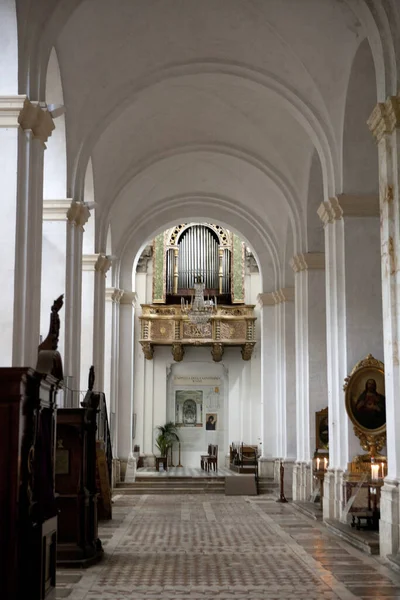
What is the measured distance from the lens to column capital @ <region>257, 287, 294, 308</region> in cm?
2380

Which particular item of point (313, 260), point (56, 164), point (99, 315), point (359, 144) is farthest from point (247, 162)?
point (56, 164)

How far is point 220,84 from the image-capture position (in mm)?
17469

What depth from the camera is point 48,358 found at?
756 cm

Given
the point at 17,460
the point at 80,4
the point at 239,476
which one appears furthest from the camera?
the point at 239,476

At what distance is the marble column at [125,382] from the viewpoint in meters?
24.6

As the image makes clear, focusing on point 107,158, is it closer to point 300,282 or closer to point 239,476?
point 300,282

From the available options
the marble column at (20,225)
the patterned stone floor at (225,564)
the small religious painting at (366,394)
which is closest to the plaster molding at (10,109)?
the marble column at (20,225)

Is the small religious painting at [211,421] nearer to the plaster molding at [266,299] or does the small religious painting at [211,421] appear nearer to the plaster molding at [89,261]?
the plaster molding at [266,299]

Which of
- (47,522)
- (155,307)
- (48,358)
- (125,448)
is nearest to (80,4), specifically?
(48,358)

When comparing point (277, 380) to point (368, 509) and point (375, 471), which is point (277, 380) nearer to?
point (368, 509)

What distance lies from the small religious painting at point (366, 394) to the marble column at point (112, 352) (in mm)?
11269

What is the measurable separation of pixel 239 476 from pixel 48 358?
16021 millimetres

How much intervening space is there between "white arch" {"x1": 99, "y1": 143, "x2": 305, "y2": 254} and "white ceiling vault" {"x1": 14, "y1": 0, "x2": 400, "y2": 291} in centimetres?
3

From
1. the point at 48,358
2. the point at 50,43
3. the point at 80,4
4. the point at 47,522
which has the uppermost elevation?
the point at 80,4
